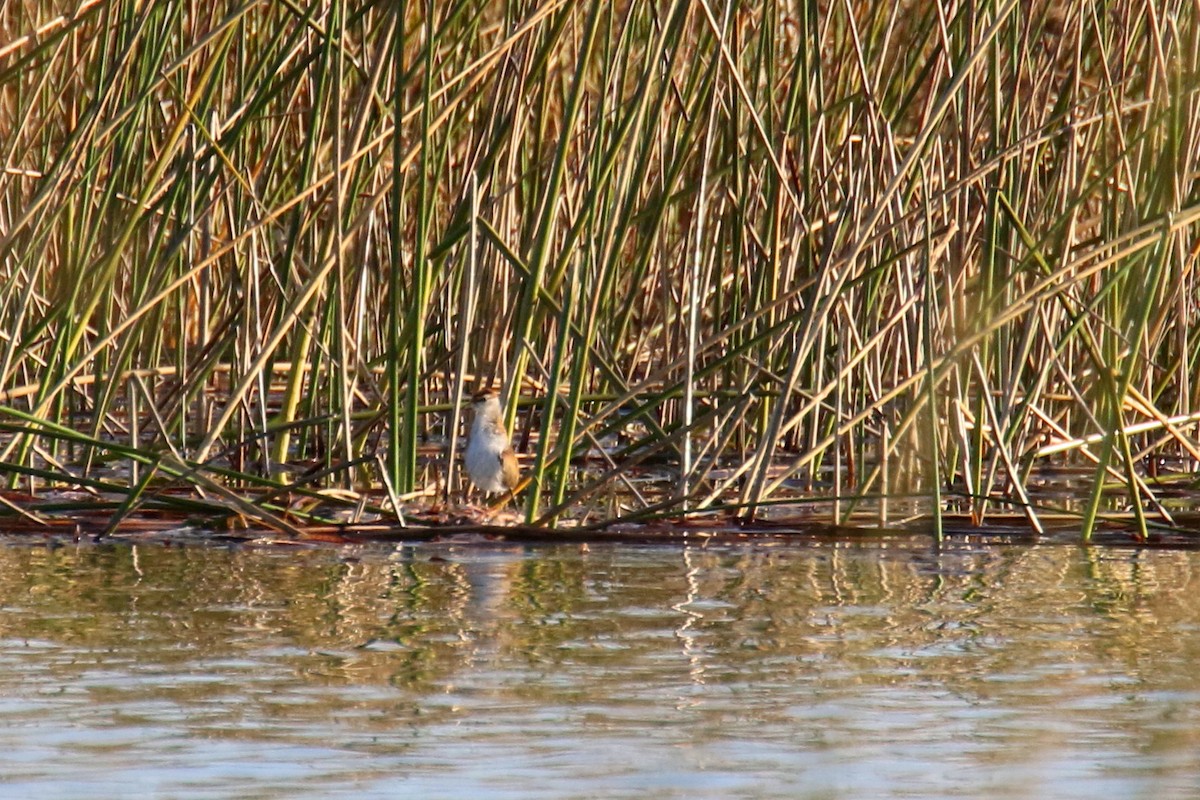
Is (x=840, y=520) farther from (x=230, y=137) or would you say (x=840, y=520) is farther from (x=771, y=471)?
(x=230, y=137)

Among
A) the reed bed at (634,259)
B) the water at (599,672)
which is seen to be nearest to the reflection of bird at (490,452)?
the reed bed at (634,259)

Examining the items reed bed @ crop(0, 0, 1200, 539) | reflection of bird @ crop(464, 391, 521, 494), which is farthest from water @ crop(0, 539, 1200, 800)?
reflection of bird @ crop(464, 391, 521, 494)

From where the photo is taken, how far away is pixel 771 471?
5844 millimetres

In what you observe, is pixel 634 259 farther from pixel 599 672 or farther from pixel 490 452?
pixel 599 672

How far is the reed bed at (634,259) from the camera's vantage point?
15.5 ft

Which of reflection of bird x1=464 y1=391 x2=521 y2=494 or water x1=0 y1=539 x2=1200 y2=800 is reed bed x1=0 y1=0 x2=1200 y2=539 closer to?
reflection of bird x1=464 y1=391 x2=521 y2=494

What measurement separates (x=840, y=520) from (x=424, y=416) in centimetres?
228

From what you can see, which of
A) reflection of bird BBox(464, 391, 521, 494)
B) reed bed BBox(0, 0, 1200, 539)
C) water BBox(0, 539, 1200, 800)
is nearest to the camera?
water BBox(0, 539, 1200, 800)

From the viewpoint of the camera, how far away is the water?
2656mm

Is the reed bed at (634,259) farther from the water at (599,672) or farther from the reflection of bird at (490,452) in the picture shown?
the water at (599,672)

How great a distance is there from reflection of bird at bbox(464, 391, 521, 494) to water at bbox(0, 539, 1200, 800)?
617 mm

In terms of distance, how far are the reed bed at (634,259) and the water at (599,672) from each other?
29cm

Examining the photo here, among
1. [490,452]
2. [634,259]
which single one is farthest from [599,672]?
[634,259]

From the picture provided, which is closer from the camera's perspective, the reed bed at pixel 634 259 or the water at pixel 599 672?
the water at pixel 599 672
